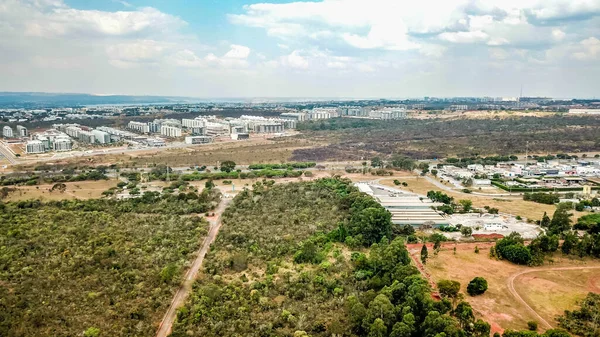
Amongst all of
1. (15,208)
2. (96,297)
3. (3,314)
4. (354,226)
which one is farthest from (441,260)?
(15,208)

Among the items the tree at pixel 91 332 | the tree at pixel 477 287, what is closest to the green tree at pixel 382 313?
the tree at pixel 477 287

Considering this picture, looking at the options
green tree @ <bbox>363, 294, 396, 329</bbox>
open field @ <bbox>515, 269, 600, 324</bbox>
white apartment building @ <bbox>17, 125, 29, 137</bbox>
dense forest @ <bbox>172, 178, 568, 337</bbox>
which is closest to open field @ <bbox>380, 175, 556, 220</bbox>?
open field @ <bbox>515, 269, 600, 324</bbox>

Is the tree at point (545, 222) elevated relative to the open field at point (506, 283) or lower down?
elevated

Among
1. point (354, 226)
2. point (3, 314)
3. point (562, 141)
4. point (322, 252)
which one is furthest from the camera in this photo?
point (562, 141)

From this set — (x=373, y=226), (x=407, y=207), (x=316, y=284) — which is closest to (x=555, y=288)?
(x=373, y=226)

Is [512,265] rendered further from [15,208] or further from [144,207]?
[15,208]

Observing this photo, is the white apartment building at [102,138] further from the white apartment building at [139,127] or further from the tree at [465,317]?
the tree at [465,317]

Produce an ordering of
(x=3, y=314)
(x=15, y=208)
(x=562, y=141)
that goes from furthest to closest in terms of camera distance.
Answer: (x=562, y=141), (x=15, y=208), (x=3, y=314)
